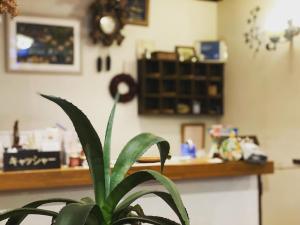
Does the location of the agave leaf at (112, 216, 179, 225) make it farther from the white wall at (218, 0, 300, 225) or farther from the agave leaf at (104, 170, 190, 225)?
the white wall at (218, 0, 300, 225)

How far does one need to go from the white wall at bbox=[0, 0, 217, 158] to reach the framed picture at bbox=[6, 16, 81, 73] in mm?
72

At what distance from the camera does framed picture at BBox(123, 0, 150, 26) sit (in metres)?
4.38

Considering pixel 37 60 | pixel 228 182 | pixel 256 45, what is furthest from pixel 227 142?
pixel 37 60

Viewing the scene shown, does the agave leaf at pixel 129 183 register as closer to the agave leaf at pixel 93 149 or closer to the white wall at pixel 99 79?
the agave leaf at pixel 93 149

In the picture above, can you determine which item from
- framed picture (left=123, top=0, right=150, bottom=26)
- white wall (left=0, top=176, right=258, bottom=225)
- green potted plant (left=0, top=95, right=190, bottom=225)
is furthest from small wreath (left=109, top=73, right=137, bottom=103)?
green potted plant (left=0, top=95, right=190, bottom=225)

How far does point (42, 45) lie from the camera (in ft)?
13.2

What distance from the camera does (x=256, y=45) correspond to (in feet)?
13.5

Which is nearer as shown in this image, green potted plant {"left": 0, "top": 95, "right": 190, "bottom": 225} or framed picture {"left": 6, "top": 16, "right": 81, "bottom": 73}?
green potted plant {"left": 0, "top": 95, "right": 190, "bottom": 225}

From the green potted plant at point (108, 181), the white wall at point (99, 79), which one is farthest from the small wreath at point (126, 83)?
the green potted plant at point (108, 181)

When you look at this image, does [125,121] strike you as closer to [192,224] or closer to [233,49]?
[233,49]

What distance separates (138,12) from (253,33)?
1.20 metres

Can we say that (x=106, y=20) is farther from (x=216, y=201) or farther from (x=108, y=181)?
(x=108, y=181)

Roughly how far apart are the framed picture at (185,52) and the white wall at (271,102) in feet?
1.33

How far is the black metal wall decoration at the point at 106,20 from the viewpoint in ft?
13.6
